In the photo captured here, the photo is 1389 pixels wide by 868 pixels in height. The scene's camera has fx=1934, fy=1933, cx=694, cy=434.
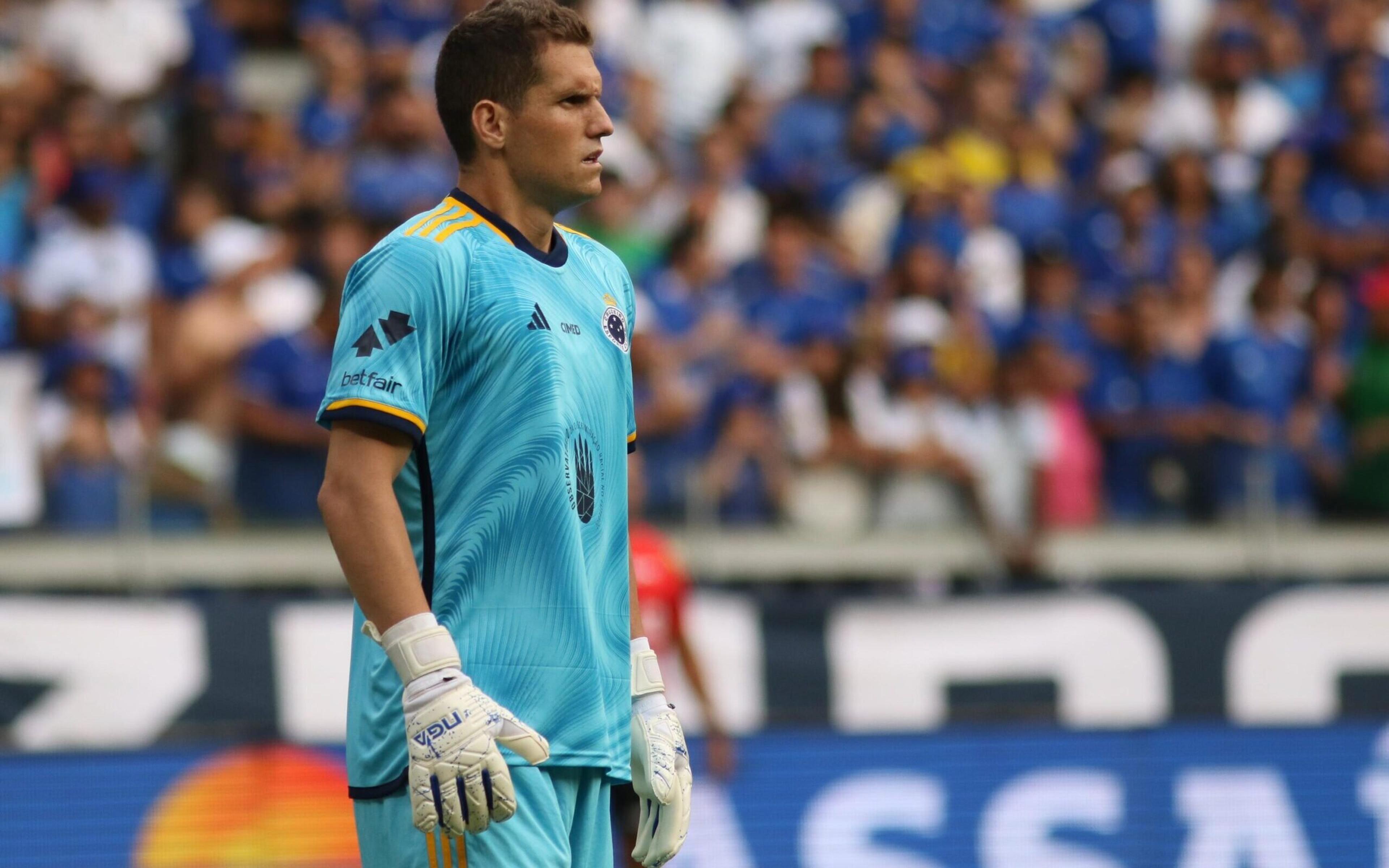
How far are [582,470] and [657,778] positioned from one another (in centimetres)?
65

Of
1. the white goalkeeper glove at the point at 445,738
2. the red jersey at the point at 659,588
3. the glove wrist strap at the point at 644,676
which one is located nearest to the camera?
the white goalkeeper glove at the point at 445,738

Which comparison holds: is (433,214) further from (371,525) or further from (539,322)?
(371,525)

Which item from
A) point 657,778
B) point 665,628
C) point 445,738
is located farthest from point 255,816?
point 445,738

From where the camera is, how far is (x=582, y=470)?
11.8 feet

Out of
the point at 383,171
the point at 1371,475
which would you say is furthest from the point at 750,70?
the point at 1371,475

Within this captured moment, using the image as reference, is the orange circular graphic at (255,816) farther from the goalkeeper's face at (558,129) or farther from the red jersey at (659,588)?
the goalkeeper's face at (558,129)

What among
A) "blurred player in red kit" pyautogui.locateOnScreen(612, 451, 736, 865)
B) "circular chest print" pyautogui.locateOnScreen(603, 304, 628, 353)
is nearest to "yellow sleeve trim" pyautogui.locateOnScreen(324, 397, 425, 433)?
"circular chest print" pyautogui.locateOnScreen(603, 304, 628, 353)

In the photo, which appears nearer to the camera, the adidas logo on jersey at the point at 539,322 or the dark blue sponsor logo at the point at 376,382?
the dark blue sponsor logo at the point at 376,382

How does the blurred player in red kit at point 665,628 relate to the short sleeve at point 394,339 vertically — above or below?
below

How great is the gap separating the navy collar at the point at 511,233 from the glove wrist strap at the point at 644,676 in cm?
82

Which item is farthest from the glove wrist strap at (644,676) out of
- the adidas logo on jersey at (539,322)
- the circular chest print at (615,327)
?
the adidas logo on jersey at (539,322)

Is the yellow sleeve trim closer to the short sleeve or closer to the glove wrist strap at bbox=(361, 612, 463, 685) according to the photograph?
the short sleeve

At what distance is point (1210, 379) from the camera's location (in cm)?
999

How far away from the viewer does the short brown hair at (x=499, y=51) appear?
11.7 feet
